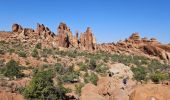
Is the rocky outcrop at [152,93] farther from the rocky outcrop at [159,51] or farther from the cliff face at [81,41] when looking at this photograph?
the rocky outcrop at [159,51]

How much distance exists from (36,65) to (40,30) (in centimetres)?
4088

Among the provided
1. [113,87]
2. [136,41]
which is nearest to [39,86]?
[113,87]

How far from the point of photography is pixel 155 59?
9444cm

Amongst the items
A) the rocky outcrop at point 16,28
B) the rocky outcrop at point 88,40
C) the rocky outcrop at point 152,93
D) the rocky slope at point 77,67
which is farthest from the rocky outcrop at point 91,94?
the rocky outcrop at point 88,40

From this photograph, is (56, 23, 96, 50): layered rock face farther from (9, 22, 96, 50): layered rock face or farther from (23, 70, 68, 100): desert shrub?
(23, 70, 68, 100): desert shrub

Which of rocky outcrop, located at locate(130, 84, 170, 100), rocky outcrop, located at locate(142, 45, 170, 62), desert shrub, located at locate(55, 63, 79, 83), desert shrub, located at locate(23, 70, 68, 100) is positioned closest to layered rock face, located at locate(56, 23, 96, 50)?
rocky outcrop, located at locate(142, 45, 170, 62)

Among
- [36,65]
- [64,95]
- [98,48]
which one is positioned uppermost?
[98,48]

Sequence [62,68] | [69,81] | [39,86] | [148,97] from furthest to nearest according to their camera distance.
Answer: [62,68]
[69,81]
[39,86]
[148,97]

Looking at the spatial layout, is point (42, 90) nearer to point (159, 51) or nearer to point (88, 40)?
point (159, 51)

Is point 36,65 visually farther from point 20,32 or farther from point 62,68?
point 20,32

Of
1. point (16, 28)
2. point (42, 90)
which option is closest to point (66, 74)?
A: point (42, 90)

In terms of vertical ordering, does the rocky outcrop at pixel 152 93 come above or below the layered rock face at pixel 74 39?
below

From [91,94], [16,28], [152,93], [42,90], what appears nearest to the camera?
[152,93]

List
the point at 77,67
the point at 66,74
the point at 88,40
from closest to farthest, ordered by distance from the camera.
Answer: the point at 66,74 < the point at 77,67 < the point at 88,40
